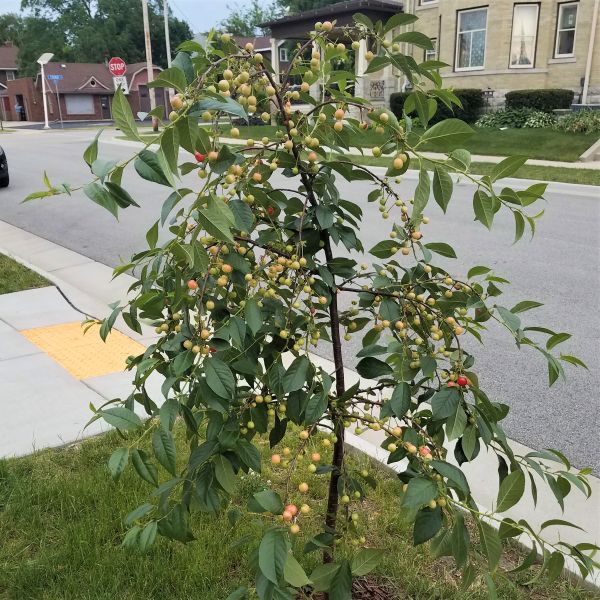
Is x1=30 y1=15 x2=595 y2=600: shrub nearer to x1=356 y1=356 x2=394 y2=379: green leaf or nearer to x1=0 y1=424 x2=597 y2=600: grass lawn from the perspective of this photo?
x1=356 y1=356 x2=394 y2=379: green leaf

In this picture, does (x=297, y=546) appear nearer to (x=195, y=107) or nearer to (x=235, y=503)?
(x=235, y=503)

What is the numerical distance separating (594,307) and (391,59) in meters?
5.47

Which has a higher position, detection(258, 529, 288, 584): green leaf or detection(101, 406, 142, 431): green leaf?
detection(101, 406, 142, 431): green leaf

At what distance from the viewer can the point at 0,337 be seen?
548 centimetres

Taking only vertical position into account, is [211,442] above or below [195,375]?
below

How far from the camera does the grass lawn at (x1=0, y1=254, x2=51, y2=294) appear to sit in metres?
6.95

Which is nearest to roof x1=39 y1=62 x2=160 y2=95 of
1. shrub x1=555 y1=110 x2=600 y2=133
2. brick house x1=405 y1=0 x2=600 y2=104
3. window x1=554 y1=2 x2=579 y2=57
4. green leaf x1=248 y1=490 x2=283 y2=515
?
brick house x1=405 y1=0 x2=600 y2=104

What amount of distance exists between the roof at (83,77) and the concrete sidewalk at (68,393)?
181 feet

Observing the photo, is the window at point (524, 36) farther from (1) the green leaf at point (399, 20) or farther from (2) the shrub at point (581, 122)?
(1) the green leaf at point (399, 20)

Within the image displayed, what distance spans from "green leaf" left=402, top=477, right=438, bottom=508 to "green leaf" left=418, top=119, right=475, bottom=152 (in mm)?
809

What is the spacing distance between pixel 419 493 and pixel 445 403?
30 centimetres

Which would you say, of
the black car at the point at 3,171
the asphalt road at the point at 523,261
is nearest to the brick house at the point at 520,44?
the asphalt road at the point at 523,261

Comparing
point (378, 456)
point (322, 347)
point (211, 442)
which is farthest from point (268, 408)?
point (322, 347)

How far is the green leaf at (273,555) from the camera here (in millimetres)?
1431
